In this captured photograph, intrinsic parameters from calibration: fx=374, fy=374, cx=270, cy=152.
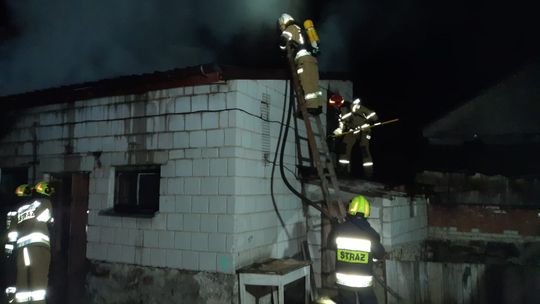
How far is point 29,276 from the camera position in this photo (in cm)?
554

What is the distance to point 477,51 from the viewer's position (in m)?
14.5

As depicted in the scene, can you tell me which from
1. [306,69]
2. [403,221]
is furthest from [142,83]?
[403,221]

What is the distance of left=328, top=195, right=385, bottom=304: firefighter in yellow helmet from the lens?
16.3 ft

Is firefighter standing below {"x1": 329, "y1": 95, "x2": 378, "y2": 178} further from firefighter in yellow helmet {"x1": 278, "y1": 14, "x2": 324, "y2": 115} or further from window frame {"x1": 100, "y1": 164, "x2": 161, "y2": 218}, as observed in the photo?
window frame {"x1": 100, "y1": 164, "x2": 161, "y2": 218}

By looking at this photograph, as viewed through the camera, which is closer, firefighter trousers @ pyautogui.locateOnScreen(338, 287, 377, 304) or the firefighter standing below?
firefighter trousers @ pyautogui.locateOnScreen(338, 287, 377, 304)

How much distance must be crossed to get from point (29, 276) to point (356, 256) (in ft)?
15.6

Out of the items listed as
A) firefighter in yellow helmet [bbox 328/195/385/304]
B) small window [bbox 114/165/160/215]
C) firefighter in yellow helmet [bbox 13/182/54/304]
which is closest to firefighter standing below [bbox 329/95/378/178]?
firefighter in yellow helmet [bbox 328/195/385/304]

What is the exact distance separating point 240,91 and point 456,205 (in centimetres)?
731

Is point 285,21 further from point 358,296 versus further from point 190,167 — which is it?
point 358,296

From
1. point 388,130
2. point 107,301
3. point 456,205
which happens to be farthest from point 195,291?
point 388,130

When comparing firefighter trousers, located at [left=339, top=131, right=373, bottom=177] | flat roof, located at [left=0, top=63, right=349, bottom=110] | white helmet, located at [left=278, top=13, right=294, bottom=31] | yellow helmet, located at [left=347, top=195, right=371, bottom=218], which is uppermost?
white helmet, located at [left=278, top=13, right=294, bottom=31]

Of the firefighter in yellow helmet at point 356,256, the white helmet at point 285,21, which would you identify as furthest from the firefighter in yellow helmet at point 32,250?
the white helmet at point 285,21

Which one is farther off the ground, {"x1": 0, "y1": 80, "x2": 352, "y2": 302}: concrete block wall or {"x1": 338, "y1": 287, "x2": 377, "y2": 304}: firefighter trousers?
{"x1": 0, "y1": 80, "x2": 352, "y2": 302}: concrete block wall

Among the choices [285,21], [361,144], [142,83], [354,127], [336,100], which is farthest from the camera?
[361,144]
